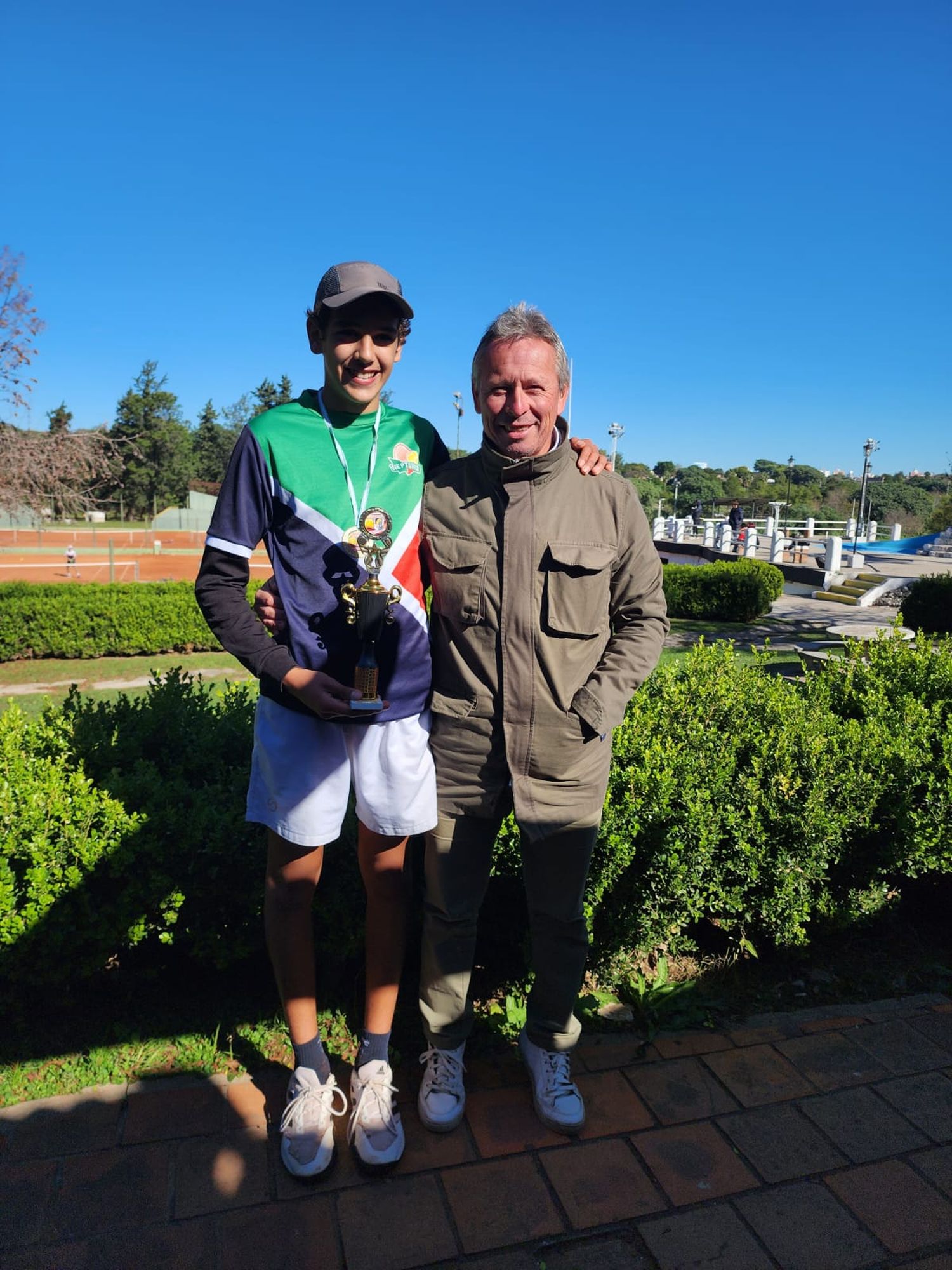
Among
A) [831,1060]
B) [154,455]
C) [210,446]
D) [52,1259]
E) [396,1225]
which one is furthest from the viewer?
[210,446]

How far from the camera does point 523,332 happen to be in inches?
75.6

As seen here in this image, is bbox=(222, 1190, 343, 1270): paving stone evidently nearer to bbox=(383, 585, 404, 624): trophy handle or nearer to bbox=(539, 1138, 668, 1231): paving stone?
bbox=(539, 1138, 668, 1231): paving stone

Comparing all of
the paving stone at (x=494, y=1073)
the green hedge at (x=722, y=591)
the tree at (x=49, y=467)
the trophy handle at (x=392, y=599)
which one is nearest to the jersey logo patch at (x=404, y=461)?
the trophy handle at (x=392, y=599)

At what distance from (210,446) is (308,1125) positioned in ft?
241

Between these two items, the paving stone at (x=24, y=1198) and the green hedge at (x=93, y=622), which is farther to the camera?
the green hedge at (x=93, y=622)

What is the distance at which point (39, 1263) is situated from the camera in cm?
165

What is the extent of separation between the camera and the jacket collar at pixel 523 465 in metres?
1.96

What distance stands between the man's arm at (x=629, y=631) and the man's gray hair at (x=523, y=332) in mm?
375

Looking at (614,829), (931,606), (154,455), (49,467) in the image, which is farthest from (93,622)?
(154,455)

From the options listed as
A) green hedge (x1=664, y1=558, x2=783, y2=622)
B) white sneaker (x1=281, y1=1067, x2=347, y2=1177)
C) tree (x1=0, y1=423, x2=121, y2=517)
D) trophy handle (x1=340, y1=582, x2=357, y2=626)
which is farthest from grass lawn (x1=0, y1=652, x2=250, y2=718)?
green hedge (x1=664, y1=558, x2=783, y2=622)

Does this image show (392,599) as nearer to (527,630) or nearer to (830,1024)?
(527,630)

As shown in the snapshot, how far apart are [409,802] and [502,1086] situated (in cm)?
93

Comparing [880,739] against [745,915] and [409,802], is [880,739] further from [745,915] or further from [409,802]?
[409,802]

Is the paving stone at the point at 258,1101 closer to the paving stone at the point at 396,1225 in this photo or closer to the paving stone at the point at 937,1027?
the paving stone at the point at 396,1225
